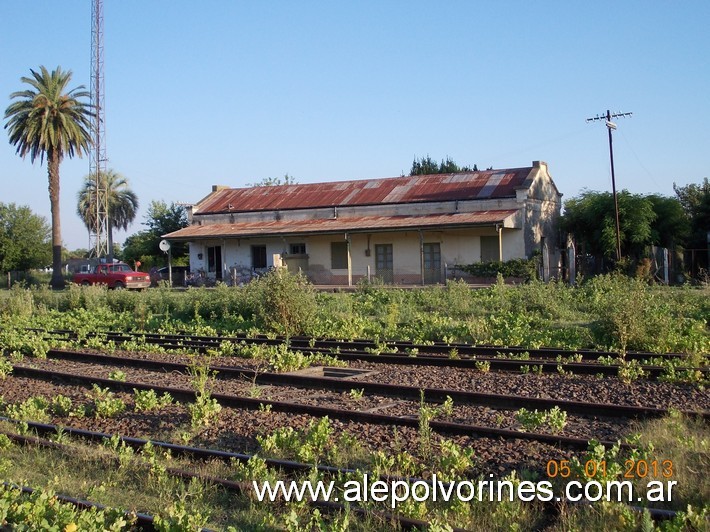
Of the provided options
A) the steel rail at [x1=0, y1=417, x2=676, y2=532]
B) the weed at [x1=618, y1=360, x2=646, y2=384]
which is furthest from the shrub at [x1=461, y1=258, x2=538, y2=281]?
the steel rail at [x1=0, y1=417, x2=676, y2=532]

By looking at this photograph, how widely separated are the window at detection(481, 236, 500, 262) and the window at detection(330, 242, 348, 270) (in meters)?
7.51

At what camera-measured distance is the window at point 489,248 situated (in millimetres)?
35406

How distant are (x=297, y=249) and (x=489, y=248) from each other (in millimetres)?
10927

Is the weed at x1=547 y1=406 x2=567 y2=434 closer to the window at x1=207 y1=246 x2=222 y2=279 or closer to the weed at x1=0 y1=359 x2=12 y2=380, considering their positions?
the weed at x1=0 y1=359 x2=12 y2=380

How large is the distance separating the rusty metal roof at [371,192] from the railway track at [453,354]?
2270 centimetres

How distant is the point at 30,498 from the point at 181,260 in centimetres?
5320

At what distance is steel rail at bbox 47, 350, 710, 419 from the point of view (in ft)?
27.4

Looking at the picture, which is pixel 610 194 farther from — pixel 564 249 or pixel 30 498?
pixel 30 498

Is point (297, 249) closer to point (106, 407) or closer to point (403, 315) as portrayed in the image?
point (403, 315)

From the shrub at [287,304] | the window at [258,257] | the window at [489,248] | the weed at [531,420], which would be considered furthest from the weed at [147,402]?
the window at [258,257]

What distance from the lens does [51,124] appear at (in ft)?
149

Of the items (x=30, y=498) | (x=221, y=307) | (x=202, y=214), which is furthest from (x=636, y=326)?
(x=202, y=214)

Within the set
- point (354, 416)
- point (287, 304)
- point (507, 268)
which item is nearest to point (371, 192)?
point (507, 268)

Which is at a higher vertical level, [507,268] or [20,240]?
[20,240]
